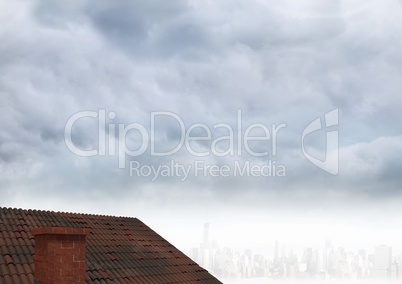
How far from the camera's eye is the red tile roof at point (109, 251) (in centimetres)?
988

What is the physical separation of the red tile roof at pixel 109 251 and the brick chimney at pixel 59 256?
1.41 meters

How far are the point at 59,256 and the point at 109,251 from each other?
14.4ft

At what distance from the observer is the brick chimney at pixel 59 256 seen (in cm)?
780

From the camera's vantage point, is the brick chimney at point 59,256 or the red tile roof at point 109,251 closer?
the brick chimney at point 59,256

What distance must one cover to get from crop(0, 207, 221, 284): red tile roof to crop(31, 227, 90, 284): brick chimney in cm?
141

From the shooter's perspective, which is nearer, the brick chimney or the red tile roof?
the brick chimney

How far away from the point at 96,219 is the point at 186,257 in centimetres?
291

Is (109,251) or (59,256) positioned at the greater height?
(59,256)

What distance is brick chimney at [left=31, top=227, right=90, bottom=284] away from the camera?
25.6ft

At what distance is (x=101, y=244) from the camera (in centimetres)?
1233

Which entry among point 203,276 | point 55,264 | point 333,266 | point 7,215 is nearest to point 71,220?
point 7,215

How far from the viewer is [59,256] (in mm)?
7824

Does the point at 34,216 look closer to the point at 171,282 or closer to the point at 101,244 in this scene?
the point at 101,244

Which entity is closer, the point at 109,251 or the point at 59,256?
the point at 59,256
